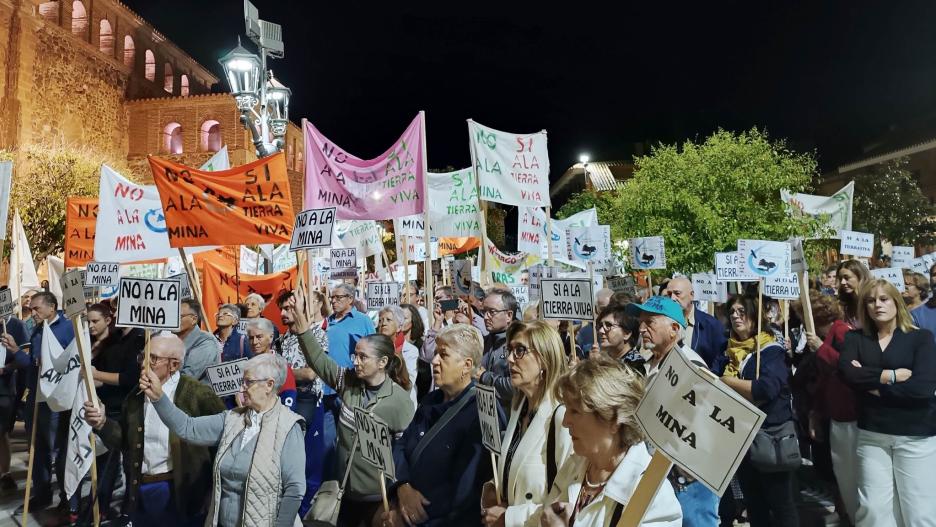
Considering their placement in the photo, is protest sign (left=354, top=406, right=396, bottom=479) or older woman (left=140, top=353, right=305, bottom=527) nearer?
protest sign (left=354, top=406, right=396, bottom=479)

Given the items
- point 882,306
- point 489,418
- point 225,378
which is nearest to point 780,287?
point 882,306

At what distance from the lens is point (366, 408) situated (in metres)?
4.69

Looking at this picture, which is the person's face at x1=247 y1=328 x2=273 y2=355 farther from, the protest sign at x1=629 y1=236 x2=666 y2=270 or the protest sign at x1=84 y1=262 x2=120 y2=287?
the protest sign at x1=629 y1=236 x2=666 y2=270

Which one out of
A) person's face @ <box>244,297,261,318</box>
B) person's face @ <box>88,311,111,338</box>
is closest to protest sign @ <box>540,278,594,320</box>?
person's face @ <box>88,311,111,338</box>

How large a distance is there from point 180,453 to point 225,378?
2.86ft

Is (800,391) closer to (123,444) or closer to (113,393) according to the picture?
(123,444)

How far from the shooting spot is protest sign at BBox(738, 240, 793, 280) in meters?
7.98

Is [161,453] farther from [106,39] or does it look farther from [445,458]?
[106,39]

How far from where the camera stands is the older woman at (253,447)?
4.09m

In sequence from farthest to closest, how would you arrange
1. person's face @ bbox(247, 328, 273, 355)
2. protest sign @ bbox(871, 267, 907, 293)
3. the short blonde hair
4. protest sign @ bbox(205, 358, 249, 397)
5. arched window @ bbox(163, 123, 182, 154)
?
arched window @ bbox(163, 123, 182, 154) → protest sign @ bbox(871, 267, 907, 293) → person's face @ bbox(247, 328, 273, 355) → protest sign @ bbox(205, 358, 249, 397) → the short blonde hair

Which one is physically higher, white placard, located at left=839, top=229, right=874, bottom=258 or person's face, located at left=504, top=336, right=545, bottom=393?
white placard, located at left=839, top=229, right=874, bottom=258

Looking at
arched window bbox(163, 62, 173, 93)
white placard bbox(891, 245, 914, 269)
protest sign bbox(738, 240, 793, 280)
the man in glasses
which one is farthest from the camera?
arched window bbox(163, 62, 173, 93)

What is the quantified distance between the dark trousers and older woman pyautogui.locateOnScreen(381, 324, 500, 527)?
7.81 feet

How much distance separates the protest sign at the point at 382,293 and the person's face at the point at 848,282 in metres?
5.68
